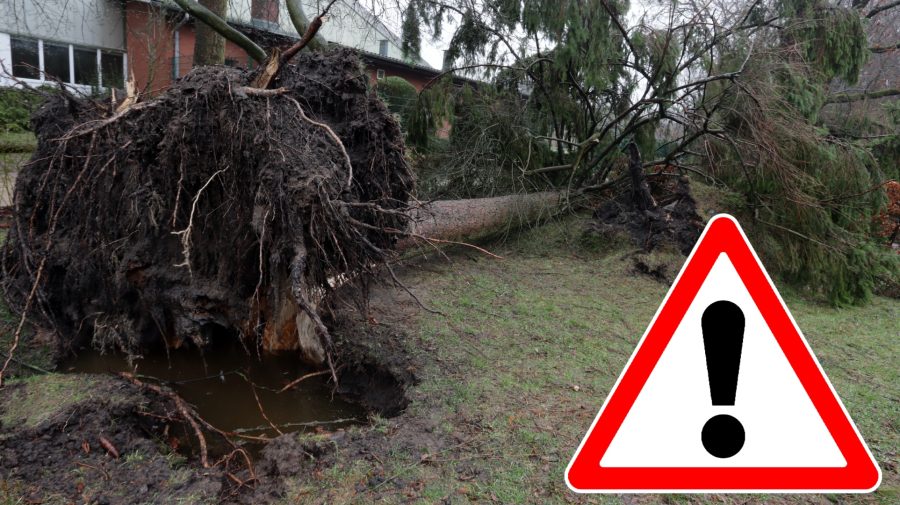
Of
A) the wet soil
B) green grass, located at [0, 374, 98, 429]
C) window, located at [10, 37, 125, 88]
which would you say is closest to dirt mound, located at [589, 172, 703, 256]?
the wet soil

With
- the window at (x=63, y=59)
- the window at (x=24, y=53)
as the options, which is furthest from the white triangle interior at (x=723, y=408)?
the window at (x=24, y=53)

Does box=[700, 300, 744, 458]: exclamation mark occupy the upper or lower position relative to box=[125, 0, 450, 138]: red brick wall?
lower

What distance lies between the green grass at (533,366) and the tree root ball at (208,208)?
2.94ft

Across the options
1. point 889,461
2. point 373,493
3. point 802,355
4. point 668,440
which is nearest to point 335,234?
point 373,493

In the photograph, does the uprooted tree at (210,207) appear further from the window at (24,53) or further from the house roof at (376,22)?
the window at (24,53)

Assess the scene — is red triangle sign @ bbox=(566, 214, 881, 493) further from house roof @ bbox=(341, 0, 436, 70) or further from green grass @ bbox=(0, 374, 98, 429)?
house roof @ bbox=(341, 0, 436, 70)

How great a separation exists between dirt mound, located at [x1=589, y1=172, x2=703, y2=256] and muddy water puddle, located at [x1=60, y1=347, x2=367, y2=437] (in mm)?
4070

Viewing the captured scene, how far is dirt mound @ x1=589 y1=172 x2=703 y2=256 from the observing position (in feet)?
21.8

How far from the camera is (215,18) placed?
7.68 m

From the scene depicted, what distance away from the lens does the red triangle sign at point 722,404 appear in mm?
1860

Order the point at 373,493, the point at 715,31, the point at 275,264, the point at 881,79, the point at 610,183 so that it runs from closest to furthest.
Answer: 1. the point at 373,493
2. the point at 275,264
3. the point at 715,31
4. the point at 610,183
5. the point at 881,79

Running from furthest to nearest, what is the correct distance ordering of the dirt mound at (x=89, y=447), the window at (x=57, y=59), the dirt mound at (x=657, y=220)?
the window at (x=57, y=59), the dirt mound at (x=657, y=220), the dirt mound at (x=89, y=447)

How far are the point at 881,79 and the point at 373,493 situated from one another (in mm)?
18181

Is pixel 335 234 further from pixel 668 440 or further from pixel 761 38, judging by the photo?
pixel 761 38
